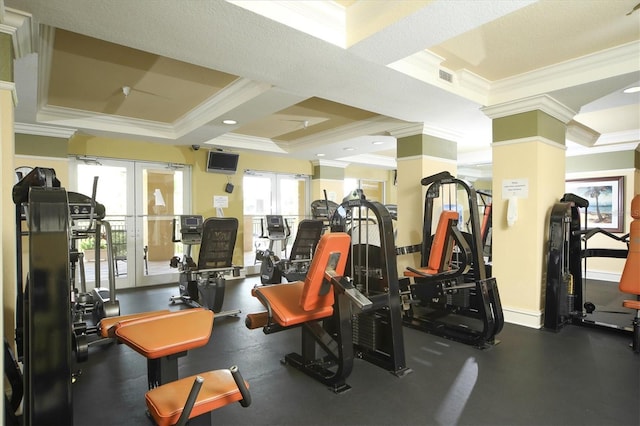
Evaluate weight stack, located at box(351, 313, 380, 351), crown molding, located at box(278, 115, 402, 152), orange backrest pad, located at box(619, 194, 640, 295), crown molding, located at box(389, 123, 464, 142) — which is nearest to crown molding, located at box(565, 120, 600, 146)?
crown molding, located at box(389, 123, 464, 142)

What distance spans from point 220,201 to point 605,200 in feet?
24.6

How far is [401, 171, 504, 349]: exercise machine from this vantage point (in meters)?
3.36

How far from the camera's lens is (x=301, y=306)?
93.3 inches

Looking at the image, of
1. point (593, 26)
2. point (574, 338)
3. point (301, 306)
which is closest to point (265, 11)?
point (301, 306)

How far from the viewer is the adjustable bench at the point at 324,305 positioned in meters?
2.31

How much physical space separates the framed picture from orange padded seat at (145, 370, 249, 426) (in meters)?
7.18

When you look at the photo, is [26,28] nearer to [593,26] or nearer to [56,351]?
[56,351]

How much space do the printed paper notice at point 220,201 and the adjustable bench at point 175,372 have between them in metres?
5.18

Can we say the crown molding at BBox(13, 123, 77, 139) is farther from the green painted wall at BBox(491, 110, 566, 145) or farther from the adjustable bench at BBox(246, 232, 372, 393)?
the green painted wall at BBox(491, 110, 566, 145)

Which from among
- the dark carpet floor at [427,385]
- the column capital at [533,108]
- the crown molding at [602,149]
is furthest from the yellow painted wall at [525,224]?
the crown molding at [602,149]

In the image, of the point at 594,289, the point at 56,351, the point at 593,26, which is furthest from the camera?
the point at 594,289

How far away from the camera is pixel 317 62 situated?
2.93m

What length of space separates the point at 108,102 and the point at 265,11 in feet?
11.0

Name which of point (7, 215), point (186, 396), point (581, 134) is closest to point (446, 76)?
point (186, 396)
